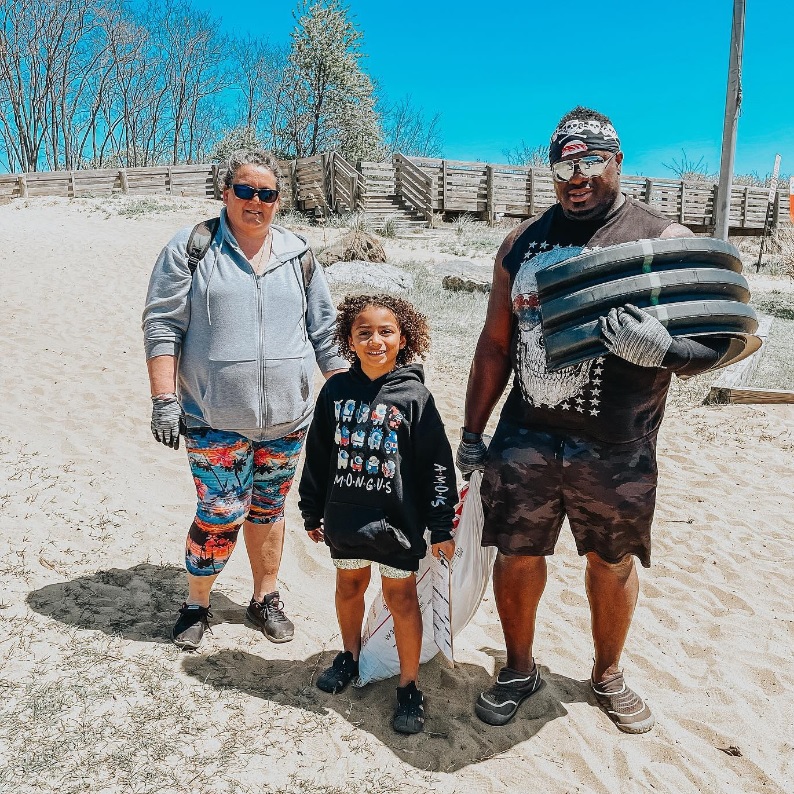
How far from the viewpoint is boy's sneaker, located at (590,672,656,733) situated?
2654mm

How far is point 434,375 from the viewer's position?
294 inches

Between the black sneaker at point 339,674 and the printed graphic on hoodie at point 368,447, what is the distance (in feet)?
2.59

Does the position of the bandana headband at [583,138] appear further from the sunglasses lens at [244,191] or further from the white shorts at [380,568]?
the white shorts at [380,568]

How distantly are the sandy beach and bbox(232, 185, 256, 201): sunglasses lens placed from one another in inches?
72.2

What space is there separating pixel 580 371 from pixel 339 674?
1.48 m

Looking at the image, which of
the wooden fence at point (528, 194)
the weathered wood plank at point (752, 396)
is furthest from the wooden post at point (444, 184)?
the weathered wood plank at point (752, 396)

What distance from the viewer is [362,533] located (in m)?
2.40

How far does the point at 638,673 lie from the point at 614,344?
1.74 metres

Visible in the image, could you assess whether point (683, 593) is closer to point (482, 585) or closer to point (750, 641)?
point (750, 641)

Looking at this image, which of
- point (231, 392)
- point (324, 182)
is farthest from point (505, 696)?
point (324, 182)

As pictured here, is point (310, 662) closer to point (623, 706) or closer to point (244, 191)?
point (623, 706)

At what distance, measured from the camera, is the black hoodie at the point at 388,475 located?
2404mm

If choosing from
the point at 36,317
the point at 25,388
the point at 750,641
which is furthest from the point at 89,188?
the point at 750,641

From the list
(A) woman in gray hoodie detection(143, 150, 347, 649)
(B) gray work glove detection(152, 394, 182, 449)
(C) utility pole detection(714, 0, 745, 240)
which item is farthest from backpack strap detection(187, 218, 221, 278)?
(C) utility pole detection(714, 0, 745, 240)
